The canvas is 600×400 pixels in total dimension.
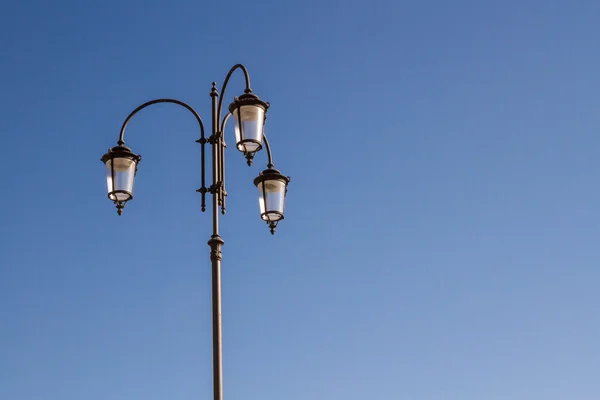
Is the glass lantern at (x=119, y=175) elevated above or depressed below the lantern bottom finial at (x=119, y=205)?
above

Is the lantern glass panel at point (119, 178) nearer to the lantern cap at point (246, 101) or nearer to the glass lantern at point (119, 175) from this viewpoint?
the glass lantern at point (119, 175)

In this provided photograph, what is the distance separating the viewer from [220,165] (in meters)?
14.7

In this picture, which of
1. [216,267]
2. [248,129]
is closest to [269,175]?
[248,129]

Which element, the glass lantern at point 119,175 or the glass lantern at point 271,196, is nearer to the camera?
the glass lantern at point 119,175

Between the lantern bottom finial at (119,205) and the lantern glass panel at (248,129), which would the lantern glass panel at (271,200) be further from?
the lantern bottom finial at (119,205)

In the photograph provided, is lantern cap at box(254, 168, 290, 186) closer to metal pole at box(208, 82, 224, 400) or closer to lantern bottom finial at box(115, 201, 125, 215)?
metal pole at box(208, 82, 224, 400)

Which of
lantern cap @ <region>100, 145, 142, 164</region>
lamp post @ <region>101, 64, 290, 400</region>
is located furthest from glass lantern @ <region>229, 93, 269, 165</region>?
lantern cap @ <region>100, 145, 142, 164</region>

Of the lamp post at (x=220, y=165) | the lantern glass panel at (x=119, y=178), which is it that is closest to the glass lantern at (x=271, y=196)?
the lamp post at (x=220, y=165)

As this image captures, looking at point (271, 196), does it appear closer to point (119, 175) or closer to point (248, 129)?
point (248, 129)

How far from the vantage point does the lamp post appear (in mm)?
14359

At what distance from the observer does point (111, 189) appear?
14.6 metres

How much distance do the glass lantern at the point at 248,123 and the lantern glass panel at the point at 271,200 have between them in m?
0.57

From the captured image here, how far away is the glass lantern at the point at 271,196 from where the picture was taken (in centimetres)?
1488

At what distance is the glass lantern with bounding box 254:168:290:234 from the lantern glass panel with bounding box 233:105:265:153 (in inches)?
22.6
